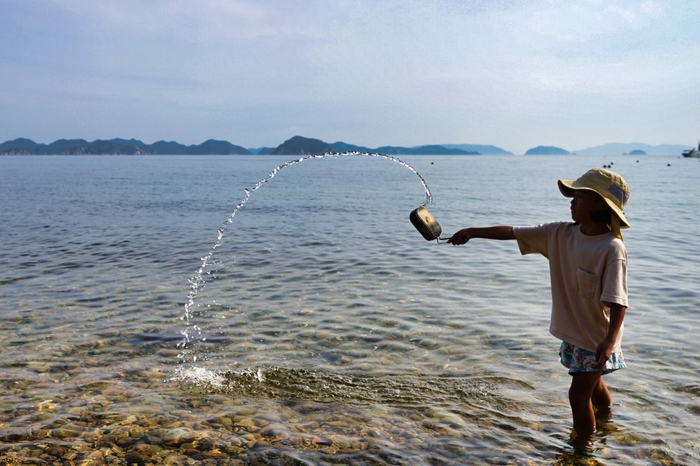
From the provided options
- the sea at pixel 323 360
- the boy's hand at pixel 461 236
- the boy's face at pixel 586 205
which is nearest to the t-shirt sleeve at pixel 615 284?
the boy's face at pixel 586 205

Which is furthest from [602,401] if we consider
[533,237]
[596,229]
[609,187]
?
[609,187]

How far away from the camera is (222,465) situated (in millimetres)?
5184

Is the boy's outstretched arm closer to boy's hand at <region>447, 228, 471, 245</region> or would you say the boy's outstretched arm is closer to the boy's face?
boy's hand at <region>447, 228, 471, 245</region>

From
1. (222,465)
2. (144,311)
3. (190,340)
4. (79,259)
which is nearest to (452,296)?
(190,340)

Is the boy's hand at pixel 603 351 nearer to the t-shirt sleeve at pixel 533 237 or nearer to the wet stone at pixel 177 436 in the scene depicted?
the t-shirt sleeve at pixel 533 237

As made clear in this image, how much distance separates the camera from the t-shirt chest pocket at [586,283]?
186 inches

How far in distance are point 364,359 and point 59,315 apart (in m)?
6.24

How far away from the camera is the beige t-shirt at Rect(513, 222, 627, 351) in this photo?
456 centimetres

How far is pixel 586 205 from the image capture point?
4777mm

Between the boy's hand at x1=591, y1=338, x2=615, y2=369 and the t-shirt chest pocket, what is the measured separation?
16.3 inches

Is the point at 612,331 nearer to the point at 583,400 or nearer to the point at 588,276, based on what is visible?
the point at 588,276

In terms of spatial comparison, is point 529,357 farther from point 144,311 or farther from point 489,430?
point 144,311

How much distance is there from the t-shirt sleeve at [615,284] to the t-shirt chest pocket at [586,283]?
0.15 m

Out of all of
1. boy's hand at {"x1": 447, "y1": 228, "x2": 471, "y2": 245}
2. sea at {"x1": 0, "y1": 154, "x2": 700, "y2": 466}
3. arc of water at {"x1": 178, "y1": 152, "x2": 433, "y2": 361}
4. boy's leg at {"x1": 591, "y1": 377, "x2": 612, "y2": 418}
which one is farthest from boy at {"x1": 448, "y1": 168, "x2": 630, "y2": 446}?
arc of water at {"x1": 178, "y1": 152, "x2": 433, "y2": 361}
